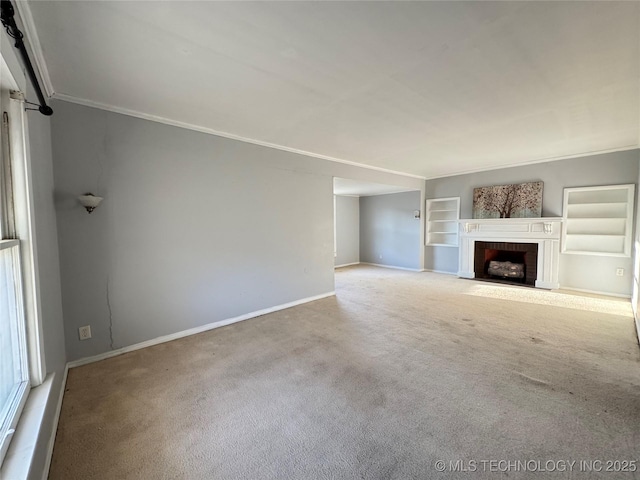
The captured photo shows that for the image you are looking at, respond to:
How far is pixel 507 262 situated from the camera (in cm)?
578

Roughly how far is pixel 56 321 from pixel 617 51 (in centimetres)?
464

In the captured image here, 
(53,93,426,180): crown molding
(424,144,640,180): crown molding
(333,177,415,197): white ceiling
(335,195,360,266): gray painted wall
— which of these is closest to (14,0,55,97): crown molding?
(53,93,426,180): crown molding

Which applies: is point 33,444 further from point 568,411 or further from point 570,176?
point 570,176

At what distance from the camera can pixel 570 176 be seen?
496 centimetres

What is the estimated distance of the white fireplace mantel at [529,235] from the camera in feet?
16.8

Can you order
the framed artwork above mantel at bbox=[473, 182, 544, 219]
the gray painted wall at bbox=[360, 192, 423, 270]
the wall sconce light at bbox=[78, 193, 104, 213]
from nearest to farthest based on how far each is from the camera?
the wall sconce light at bbox=[78, 193, 104, 213]
the framed artwork above mantel at bbox=[473, 182, 544, 219]
the gray painted wall at bbox=[360, 192, 423, 270]

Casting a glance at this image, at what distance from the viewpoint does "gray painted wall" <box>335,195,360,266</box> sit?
8.23m

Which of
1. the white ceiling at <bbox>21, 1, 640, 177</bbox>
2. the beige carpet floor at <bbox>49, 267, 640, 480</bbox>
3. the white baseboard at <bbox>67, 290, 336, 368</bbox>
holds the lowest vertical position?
the beige carpet floor at <bbox>49, 267, 640, 480</bbox>

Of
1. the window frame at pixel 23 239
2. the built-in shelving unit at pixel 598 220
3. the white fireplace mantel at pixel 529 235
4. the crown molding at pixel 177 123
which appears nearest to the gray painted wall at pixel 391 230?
the white fireplace mantel at pixel 529 235

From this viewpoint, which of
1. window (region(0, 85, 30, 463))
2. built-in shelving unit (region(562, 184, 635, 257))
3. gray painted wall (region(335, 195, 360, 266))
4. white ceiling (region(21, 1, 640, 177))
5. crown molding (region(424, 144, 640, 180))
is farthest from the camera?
gray painted wall (region(335, 195, 360, 266))

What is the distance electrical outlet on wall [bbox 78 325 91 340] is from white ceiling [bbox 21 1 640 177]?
2128mm

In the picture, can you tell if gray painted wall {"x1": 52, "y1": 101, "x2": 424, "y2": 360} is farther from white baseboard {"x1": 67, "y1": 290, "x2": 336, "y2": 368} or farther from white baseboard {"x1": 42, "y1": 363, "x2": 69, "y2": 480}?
white baseboard {"x1": 42, "y1": 363, "x2": 69, "y2": 480}

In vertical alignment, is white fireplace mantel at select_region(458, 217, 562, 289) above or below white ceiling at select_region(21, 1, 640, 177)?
below

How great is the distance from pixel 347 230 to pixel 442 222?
2.73m
